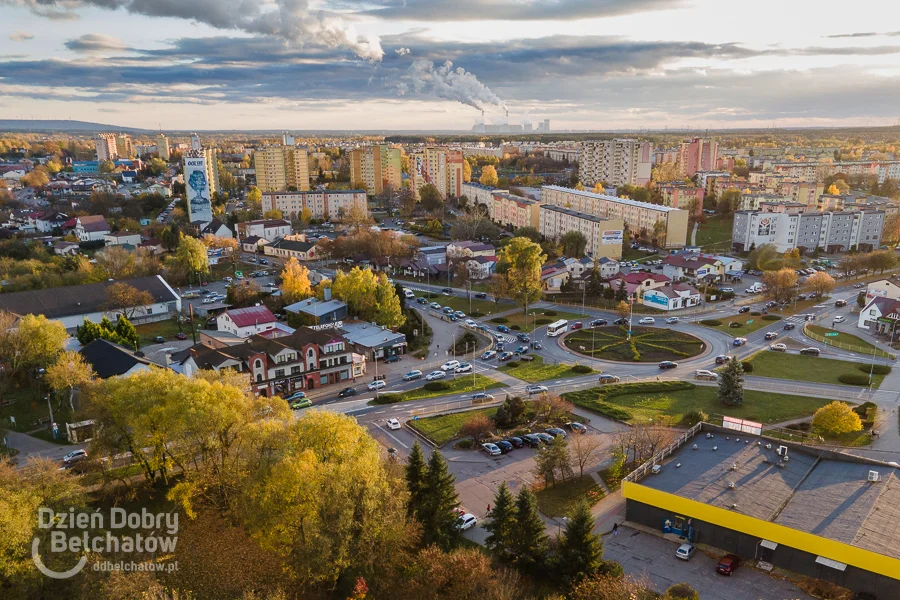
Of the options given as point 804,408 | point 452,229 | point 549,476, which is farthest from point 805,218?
point 549,476

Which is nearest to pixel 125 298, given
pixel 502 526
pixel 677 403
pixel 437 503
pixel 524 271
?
pixel 524 271

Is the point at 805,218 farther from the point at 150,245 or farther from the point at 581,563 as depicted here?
the point at 150,245

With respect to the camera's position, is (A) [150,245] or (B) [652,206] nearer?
(A) [150,245]

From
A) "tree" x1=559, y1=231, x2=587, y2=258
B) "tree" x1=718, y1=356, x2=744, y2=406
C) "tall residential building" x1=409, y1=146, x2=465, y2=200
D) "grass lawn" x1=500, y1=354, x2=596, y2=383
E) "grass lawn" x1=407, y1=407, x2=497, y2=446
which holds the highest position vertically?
"tall residential building" x1=409, y1=146, x2=465, y2=200

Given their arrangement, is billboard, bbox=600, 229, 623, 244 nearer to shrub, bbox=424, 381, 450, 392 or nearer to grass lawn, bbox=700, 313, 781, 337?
grass lawn, bbox=700, 313, 781, 337

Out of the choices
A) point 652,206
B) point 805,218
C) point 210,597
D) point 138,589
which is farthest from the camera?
point 652,206

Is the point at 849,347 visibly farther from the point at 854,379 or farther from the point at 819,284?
the point at 819,284

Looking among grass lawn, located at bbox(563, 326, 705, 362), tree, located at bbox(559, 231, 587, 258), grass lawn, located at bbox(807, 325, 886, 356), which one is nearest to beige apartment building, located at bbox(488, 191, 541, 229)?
tree, located at bbox(559, 231, 587, 258)
